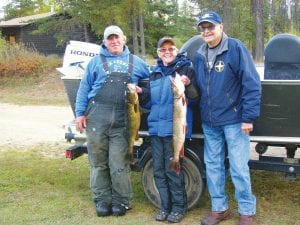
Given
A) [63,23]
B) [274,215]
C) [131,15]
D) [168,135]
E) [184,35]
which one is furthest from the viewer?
[184,35]

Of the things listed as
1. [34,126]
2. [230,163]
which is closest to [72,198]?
[230,163]

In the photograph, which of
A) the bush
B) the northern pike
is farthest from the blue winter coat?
the bush

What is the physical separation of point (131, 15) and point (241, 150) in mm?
17458

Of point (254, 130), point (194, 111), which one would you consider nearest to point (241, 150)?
point (254, 130)

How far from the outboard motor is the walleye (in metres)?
1.06

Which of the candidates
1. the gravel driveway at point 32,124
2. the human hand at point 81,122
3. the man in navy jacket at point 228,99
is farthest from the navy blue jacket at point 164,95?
the gravel driveway at point 32,124

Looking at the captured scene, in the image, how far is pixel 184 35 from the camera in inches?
1212

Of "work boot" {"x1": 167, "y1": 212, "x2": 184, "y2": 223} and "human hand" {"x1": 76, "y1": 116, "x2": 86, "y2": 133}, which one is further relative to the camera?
"human hand" {"x1": 76, "y1": 116, "x2": 86, "y2": 133}

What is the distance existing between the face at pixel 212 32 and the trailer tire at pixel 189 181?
50.8 inches

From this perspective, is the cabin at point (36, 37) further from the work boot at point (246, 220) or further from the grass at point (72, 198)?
the work boot at point (246, 220)

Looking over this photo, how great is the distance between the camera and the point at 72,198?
5832mm

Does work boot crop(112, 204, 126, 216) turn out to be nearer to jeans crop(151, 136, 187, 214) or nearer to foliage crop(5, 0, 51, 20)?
jeans crop(151, 136, 187, 214)

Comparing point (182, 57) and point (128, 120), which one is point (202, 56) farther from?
point (128, 120)

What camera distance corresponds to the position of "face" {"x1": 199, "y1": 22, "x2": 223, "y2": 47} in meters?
4.48
